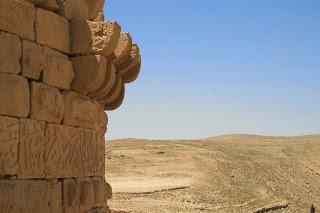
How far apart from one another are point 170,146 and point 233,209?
16.1 m

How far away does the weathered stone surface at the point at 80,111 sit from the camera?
5.75m

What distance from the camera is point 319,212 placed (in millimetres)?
25047

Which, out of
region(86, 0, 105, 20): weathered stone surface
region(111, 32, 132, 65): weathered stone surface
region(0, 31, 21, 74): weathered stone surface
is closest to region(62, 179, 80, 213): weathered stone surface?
region(0, 31, 21, 74): weathered stone surface

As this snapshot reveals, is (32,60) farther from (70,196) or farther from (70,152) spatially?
(70,196)

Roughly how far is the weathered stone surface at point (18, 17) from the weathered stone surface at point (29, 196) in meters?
1.33

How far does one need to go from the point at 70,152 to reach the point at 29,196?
83 cm

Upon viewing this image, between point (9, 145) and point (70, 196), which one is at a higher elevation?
point (9, 145)

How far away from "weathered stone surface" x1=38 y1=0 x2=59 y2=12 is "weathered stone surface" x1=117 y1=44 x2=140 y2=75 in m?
1.16

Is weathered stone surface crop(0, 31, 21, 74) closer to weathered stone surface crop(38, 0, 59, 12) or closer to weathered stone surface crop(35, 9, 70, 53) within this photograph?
weathered stone surface crop(35, 9, 70, 53)

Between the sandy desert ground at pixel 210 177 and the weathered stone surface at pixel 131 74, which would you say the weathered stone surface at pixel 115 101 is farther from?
the sandy desert ground at pixel 210 177

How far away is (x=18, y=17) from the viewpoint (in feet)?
16.6

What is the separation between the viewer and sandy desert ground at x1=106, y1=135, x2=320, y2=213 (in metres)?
21.7

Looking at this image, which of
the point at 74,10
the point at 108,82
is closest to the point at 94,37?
the point at 74,10

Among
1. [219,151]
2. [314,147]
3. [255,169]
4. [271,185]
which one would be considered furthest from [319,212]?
[314,147]
